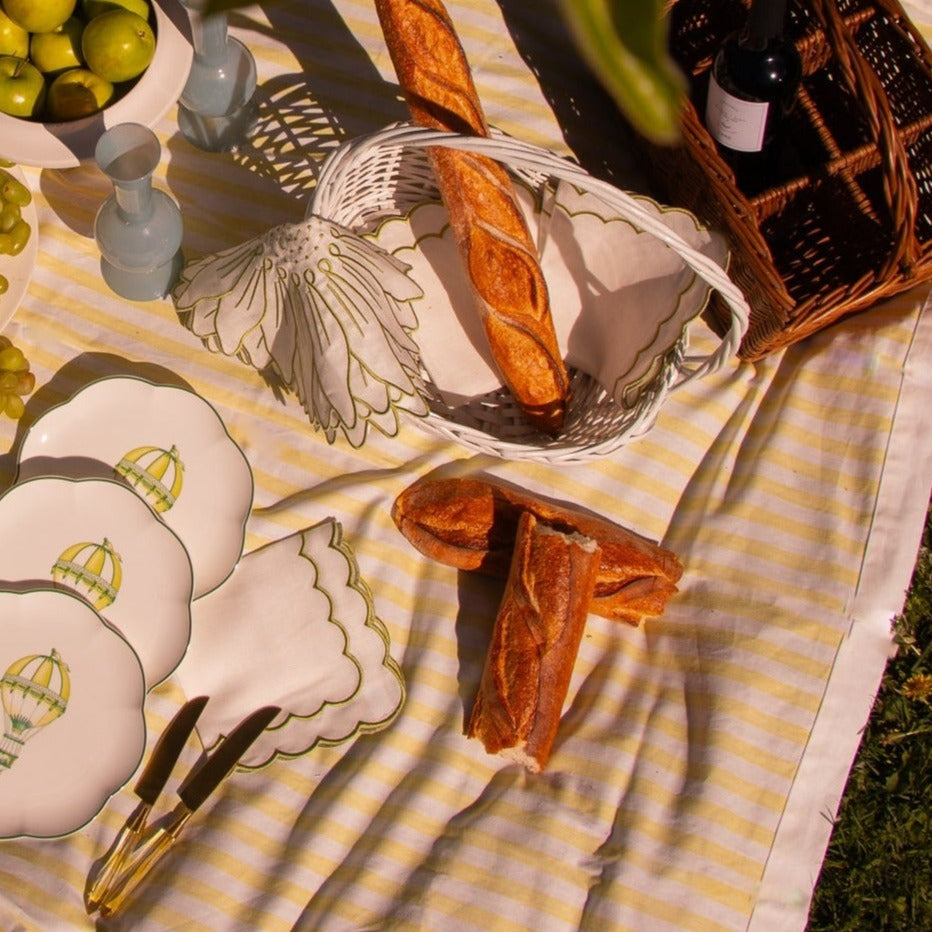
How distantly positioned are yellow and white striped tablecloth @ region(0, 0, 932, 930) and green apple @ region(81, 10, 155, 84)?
15 cm

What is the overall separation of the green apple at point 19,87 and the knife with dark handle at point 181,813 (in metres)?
0.56

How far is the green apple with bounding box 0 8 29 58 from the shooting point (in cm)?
85

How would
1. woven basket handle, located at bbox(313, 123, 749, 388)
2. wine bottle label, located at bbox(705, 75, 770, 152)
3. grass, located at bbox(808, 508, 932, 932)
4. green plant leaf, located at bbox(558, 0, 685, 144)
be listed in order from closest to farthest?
1. green plant leaf, located at bbox(558, 0, 685, 144)
2. woven basket handle, located at bbox(313, 123, 749, 388)
3. wine bottle label, located at bbox(705, 75, 770, 152)
4. grass, located at bbox(808, 508, 932, 932)

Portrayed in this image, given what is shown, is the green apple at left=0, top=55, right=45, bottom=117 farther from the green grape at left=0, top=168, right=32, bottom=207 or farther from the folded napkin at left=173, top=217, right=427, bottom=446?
the folded napkin at left=173, top=217, right=427, bottom=446

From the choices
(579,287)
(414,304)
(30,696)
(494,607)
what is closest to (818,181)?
(579,287)

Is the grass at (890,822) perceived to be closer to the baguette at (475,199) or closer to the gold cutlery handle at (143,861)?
the baguette at (475,199)

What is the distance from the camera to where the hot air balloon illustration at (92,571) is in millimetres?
844

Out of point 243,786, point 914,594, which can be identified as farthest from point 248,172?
point 914,594

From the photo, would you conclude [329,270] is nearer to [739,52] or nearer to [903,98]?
[739,52]

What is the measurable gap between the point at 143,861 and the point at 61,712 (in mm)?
143

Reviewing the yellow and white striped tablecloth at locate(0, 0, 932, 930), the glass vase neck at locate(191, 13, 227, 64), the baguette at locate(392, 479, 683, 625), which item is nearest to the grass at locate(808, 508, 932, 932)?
the yellow and white striped tablecloth at locate(0, 0, 932, 930)

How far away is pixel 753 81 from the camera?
0.83 metres

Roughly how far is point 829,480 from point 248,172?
64cm

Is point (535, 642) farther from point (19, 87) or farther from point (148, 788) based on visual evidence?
point (19, 87)
